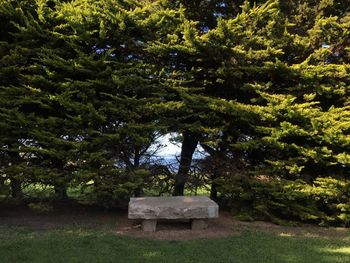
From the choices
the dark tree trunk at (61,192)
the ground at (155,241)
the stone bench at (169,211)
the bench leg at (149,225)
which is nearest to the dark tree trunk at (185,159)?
the ground at (155,241)

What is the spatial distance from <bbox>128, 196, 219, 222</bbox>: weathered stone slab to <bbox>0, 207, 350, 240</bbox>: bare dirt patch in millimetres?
302

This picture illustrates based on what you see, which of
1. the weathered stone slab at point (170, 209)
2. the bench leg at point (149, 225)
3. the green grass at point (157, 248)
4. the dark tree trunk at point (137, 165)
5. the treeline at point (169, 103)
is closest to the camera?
the green grass at point (157, 248)

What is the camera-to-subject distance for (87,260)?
603cm

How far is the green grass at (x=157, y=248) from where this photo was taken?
245 inches

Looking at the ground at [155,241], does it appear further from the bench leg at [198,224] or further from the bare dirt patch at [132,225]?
the bench leg at [198,224]

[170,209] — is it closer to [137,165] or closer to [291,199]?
[137,165]

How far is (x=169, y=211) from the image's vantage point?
7828mm

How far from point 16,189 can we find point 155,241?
151 inches

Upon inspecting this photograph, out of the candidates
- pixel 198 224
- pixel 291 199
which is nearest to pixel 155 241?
pixel 198 224

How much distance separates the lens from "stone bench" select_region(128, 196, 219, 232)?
7.78m

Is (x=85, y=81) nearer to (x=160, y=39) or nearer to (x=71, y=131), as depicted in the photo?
(x=71, y=131)

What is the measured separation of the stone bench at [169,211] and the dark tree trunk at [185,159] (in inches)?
71.0

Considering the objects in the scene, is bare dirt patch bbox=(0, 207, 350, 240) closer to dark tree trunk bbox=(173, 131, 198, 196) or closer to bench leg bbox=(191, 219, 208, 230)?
bench leg bbox=(191, 219, 208, 230)

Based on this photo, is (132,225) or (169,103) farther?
(169,103)
